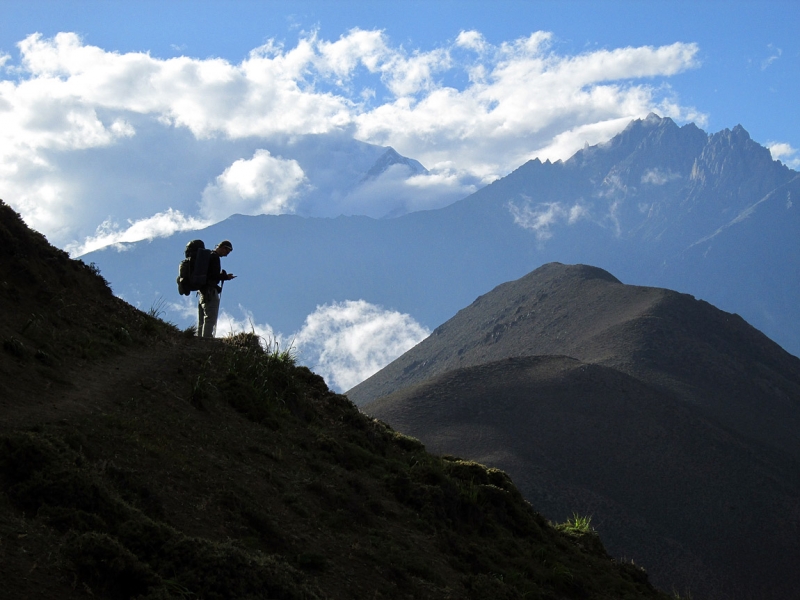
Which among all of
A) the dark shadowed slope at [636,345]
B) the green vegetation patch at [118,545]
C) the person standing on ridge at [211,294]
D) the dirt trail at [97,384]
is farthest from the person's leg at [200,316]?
the dark shadowed slope at [636,345]

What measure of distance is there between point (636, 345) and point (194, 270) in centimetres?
7082

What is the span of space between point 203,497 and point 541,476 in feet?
154

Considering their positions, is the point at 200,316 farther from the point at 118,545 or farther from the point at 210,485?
the point at 118,545

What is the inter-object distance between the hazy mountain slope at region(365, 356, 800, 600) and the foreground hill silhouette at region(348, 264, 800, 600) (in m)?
0.11

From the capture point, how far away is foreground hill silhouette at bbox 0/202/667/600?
238 inches

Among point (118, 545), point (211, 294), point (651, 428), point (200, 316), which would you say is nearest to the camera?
point (118, 545)

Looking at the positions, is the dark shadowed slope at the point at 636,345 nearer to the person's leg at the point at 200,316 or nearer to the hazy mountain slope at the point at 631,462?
the hazy mountain slope at the point at 631,462

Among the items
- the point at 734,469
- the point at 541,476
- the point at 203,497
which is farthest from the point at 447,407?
the point at 203,497

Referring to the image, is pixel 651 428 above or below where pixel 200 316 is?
above

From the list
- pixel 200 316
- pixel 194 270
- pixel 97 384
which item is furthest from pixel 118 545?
pixel 200 316

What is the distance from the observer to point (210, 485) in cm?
785

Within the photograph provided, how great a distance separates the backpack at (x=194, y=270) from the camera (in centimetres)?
1381

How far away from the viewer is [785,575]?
46.9m

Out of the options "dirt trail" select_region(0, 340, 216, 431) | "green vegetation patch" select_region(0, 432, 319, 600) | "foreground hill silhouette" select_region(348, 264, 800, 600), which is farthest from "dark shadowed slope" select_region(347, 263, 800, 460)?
"green vegetation patch" select_region(0, 432, 319, 600)
